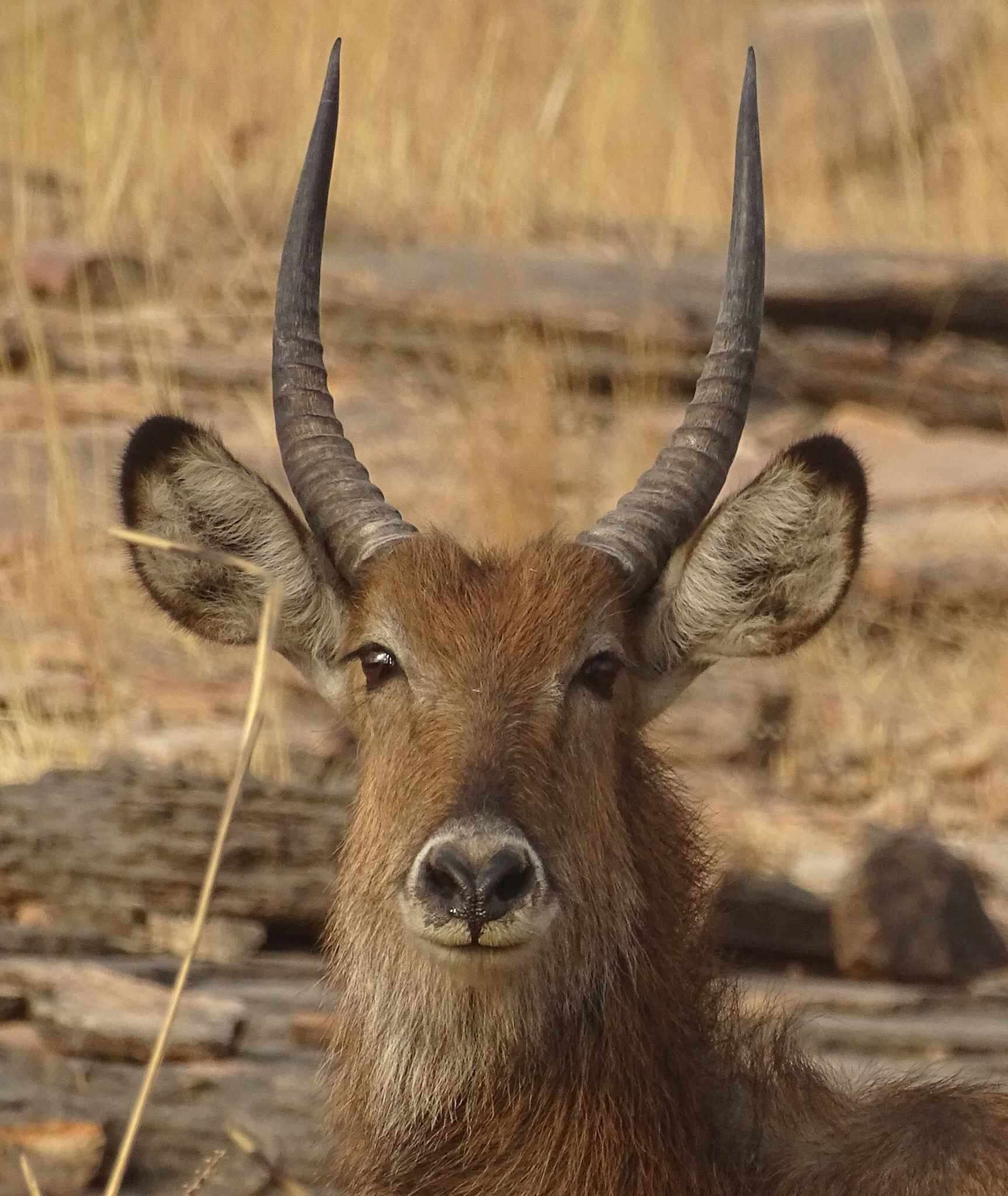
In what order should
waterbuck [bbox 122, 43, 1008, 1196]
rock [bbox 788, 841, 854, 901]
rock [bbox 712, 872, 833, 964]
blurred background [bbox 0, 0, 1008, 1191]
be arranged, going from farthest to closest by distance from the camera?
blurred background [bbox 0, 0, 1008, 1191] < rock [bbox 788, 841, 854, 901] < rock [bbox 712, 872, 833, 964] < waterbuck [bbox 122, 43, 1008, 1196]

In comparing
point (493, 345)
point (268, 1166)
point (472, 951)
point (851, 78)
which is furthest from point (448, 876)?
point (851, 78)

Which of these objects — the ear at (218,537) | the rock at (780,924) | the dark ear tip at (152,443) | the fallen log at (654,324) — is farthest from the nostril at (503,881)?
the fallen log at (654,324)

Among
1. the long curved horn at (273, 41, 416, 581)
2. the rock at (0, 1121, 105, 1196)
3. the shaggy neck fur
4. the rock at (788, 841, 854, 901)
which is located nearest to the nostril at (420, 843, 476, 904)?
the shaggy neck fur

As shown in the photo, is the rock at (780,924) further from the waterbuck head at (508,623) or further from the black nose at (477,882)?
the black nose at (477,882)

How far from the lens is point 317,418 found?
502 centimetres

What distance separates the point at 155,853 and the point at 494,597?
2.29 m

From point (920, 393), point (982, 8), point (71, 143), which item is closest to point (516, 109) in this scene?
point (71, 143)

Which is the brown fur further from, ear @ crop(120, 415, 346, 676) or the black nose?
the black nose

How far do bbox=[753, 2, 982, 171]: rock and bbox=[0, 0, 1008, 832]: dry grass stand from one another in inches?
9.3

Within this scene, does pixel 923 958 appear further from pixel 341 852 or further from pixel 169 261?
pixel 169 261

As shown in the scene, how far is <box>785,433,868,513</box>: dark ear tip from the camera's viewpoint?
4.73m

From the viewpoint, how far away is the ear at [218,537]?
4.98 metres

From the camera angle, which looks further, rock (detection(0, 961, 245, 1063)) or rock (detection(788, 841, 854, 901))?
rock (detection(788, 841, 854, 901))

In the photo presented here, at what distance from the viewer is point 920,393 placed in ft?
41.1
